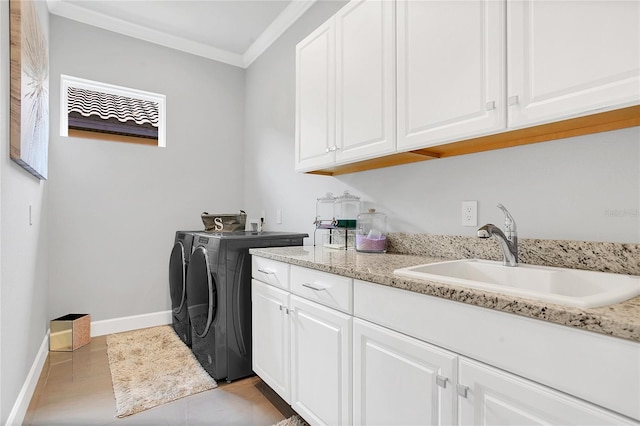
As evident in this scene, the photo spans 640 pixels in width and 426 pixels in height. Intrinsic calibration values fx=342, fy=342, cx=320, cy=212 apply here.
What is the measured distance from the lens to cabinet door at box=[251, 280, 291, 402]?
175 centimetres

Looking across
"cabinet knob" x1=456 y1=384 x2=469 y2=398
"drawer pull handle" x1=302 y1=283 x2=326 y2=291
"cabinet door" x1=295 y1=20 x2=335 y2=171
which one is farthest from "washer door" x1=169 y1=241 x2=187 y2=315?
"cabinet knob" x1=456 y1=384 x2=469 y2=398

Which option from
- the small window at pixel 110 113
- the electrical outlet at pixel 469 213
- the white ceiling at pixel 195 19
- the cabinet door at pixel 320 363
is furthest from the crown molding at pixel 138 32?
the electrical outlet at pixel 469 213

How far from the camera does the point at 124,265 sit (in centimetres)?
318

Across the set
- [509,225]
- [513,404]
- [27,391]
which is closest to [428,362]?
[513,404]

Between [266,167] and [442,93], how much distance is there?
224cm

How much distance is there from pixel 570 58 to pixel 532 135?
33cm

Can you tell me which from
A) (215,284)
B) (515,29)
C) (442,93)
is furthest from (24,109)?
(515,29)

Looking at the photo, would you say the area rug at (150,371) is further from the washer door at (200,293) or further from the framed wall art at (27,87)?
the framed wall art at (27,87)

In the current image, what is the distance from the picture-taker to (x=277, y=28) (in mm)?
3061

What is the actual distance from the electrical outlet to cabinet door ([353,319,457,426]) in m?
0.69

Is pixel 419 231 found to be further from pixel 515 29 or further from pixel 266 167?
pixel 266 167

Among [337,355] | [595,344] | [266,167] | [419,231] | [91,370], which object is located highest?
[266,167]

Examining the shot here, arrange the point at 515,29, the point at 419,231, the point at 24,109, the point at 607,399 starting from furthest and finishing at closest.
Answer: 1. the point at 419,231
2. the point at 24,109
3. the point at 515,29
4. the point at 607,399

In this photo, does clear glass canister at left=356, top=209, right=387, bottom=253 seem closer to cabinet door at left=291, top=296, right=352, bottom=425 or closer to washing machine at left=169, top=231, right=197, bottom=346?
cabinet door at left=291, top=296, right=352, bottom=425
